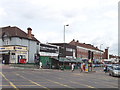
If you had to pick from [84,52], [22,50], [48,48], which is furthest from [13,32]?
[84,52]

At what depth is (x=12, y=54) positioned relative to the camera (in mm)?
49281

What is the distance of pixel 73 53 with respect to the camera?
8156 cm

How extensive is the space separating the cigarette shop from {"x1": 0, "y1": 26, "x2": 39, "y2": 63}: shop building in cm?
25

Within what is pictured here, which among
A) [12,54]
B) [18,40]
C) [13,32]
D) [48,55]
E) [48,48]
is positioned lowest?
[48,55]

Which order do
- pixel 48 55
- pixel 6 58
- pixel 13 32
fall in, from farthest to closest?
pixel 48 55 < pixel 13 32 < pixel 6 58

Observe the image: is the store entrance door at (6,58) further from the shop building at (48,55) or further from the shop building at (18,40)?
the shop building at (48,55)

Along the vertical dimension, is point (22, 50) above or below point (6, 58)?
above

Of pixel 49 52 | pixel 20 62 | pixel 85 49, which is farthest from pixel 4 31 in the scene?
pixel 85 49

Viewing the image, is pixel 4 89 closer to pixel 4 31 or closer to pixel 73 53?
pixel 4 31

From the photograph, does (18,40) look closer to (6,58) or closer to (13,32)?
(13,32)

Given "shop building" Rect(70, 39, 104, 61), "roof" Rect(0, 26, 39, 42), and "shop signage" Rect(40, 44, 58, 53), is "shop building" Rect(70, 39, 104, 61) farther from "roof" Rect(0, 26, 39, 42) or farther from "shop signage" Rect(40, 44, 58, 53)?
"roof" Rect(0, 26, 39, 42)

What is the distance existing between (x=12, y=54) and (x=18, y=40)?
3895 millimetres

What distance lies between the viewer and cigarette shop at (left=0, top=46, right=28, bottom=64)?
161 ft

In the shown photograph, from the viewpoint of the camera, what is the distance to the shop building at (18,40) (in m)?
50.2
